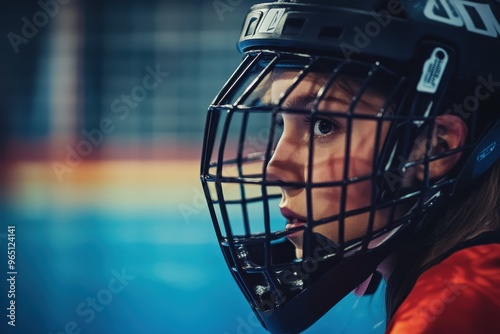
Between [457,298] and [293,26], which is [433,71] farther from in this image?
[457,298]

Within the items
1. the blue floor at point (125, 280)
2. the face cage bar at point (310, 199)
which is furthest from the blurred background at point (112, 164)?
the face cage bar at point (310, 199)

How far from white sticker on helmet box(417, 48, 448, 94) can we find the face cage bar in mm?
12

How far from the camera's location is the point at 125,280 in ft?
6.12

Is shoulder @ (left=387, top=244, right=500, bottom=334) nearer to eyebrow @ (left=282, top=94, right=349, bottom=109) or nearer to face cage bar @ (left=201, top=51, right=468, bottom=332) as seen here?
face cage bar @ (left=201, top=51, right=468, bottom=332)

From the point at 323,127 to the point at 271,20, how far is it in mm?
161

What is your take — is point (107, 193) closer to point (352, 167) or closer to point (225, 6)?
point (225, 6)

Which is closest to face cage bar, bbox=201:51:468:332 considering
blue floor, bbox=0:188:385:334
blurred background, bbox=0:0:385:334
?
blue floor, bbox=0:188:385:334

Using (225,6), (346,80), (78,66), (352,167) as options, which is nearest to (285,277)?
(352,167)

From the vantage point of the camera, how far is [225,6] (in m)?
2.39

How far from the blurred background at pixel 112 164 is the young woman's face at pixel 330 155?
912 mm

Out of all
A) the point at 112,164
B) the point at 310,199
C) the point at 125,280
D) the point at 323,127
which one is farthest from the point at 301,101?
the point at 112,164

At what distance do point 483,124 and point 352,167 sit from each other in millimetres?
192

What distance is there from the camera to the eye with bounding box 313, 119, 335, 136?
840mm

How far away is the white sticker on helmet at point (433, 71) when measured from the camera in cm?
76
